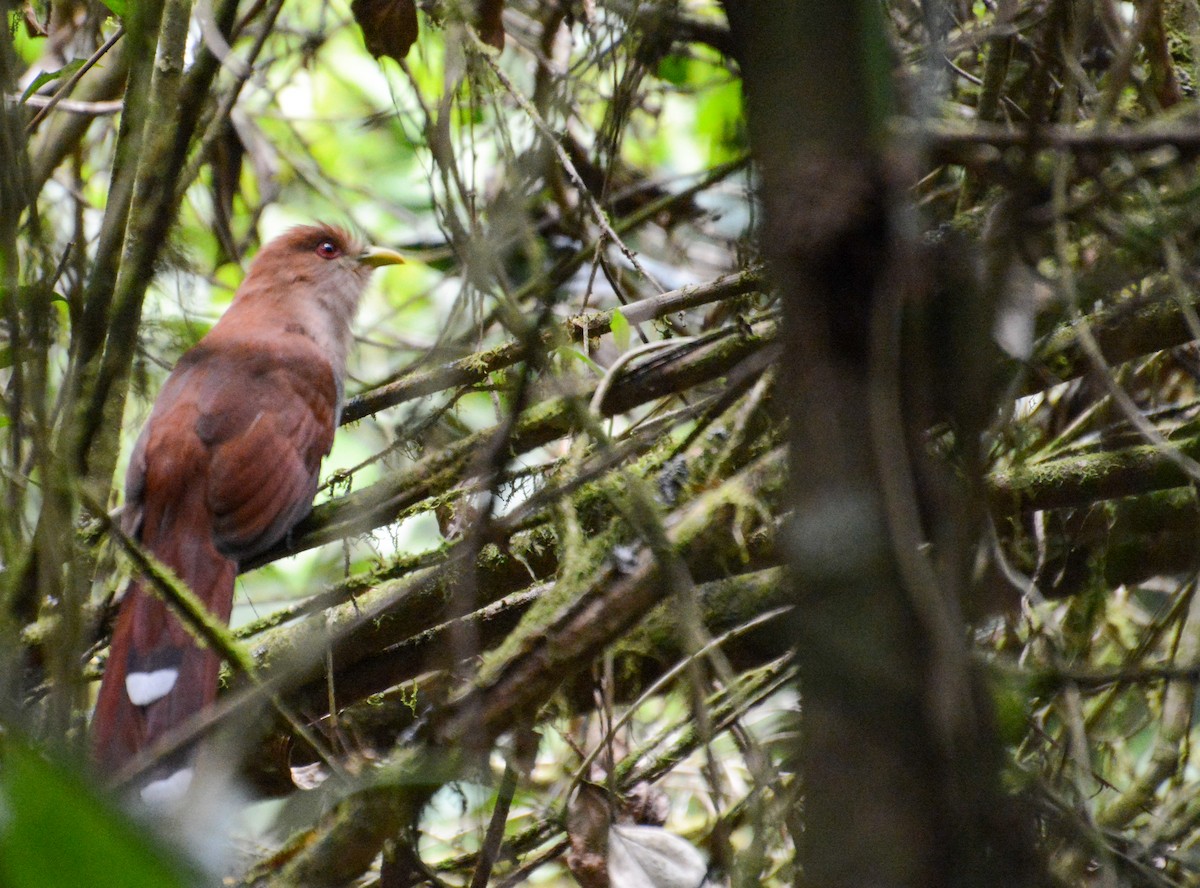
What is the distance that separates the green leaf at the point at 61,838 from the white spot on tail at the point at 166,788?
1.15 m

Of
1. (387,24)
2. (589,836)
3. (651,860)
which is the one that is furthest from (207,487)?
(651,860)

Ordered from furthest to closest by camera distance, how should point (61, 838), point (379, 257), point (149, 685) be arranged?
point (379, 257) → point (149, 685) → point (61, 838)

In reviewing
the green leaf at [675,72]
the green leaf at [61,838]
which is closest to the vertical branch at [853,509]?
the green leaf at [61,838]

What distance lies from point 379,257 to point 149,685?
2.07m

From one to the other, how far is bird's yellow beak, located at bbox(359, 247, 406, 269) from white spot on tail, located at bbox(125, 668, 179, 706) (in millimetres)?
1948

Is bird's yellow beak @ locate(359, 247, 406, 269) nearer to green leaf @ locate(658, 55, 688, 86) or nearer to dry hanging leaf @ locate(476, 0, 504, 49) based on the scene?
green leaf @ locate(658, 55, 688, 86)

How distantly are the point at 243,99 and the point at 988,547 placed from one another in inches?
135

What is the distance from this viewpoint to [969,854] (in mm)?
607

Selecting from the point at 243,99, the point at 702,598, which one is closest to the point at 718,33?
the point at 702,598

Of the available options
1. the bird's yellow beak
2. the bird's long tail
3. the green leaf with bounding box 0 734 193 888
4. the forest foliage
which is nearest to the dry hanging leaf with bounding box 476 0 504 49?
the forest foliage

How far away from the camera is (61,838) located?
54 cm

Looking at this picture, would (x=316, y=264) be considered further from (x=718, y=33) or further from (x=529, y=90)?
(x=718, y=33)

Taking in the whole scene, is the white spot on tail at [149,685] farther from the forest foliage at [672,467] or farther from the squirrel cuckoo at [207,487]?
the forest foliage at [672,467]

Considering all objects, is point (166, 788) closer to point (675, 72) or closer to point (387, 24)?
point (387, 24)
